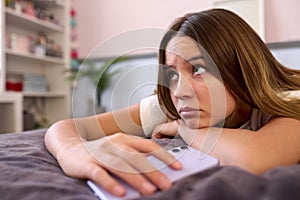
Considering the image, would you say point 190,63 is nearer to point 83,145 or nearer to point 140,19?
point 83,145

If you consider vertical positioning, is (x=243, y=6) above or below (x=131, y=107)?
above

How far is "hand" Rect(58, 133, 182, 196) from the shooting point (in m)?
0.35

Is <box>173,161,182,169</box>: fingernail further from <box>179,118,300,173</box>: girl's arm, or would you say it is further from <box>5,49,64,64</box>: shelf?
<box>5,49,64,64</box>: shelf

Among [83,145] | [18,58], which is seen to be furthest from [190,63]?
[18,58]

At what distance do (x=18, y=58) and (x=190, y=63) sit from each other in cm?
277

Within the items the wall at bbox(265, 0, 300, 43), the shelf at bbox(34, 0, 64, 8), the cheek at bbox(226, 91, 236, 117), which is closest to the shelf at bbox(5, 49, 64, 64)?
the shelf at bbox(34, 0, 64, 8)

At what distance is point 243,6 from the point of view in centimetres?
218

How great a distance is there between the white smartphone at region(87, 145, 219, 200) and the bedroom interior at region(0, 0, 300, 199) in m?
0.02

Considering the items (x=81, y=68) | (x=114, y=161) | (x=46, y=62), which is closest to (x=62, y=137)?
(x=114, y=161)

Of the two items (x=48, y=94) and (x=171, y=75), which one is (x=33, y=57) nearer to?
(x=48, y=94)

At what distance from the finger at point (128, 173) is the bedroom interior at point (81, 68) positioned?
0.03 metres

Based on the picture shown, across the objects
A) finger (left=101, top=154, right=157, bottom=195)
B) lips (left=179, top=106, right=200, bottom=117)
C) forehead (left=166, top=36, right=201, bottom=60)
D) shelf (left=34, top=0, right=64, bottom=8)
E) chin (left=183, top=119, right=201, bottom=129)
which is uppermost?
shelf (left=34, top=0, right=64, bottom=8)

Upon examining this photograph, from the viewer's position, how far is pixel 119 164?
39 centimetres

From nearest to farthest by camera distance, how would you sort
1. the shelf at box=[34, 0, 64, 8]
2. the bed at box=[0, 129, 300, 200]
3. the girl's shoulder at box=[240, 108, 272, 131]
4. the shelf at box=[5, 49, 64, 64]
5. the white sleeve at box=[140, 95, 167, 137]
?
the bed at box=[0, 129, 300, 200] < the girl's shoulder at box=[240, 108, 272, 131] < the white sleeve at box=[140, 95, 167, 137] < the shelf at box=[5, 49, 64, 64] < the shelf at box=[34, 0, 64, 8]
